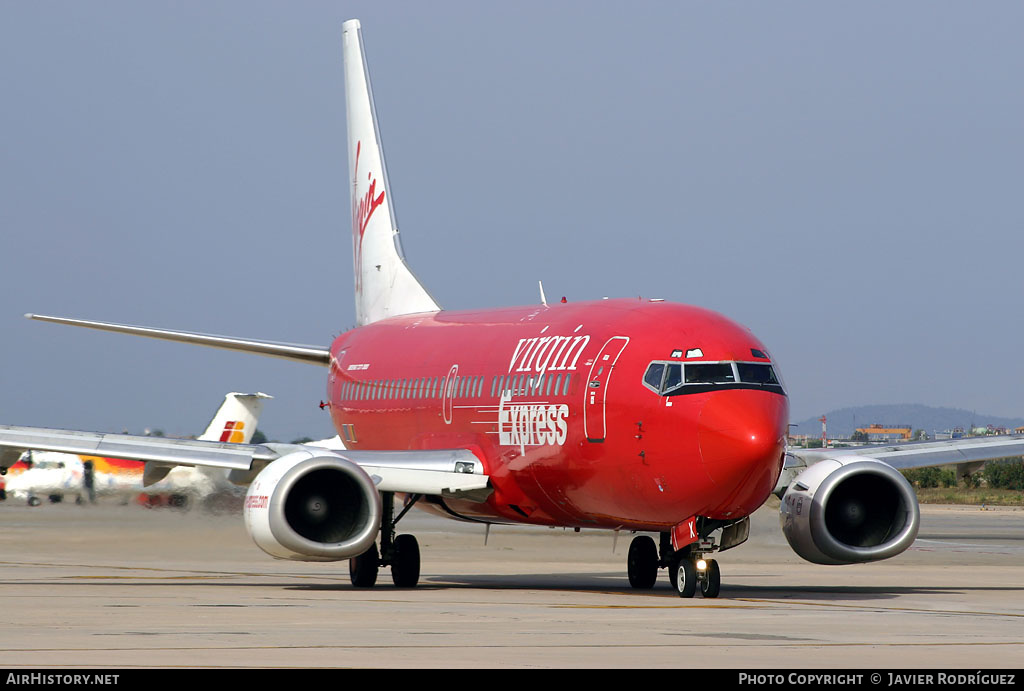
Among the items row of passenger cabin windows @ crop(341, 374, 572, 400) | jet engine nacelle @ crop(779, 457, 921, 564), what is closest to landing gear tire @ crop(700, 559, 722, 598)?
jet engine nacelle @ crop(779, 457, 921, 564)

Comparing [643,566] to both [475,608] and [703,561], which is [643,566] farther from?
[475,608]

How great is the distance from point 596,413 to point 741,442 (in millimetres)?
2412

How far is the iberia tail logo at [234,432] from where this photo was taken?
154ft

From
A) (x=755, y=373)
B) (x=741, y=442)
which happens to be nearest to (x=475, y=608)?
(x=741, y=442)

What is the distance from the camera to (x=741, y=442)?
18781mm

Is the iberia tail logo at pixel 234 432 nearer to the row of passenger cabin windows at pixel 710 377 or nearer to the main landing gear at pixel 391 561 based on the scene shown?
the main landing gear at pixel 391 561

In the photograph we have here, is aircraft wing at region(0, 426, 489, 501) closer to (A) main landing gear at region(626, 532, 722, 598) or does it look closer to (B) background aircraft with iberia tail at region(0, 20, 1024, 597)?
(B) background aircraft with iberia tail at region(0, 20, 1024, 597)

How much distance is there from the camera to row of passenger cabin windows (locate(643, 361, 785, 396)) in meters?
19.4

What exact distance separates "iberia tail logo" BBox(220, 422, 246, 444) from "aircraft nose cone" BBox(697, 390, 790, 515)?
29.2 metres

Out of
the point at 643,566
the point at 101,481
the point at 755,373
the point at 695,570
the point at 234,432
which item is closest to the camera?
the point at 755,373

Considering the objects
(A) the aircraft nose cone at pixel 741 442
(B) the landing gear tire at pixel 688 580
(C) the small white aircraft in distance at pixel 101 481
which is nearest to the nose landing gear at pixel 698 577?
(B) the landing gear tire at pixel 688 580
